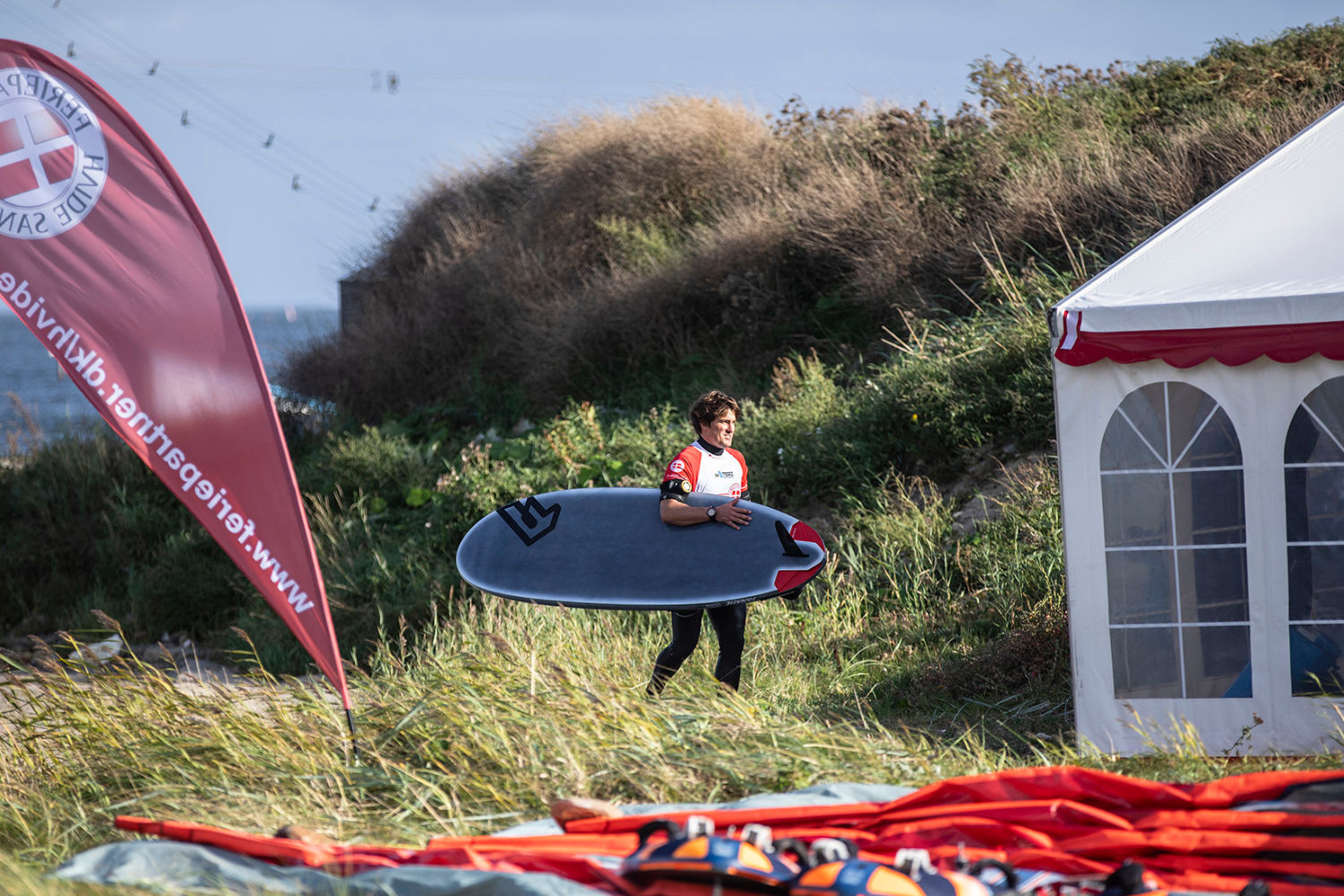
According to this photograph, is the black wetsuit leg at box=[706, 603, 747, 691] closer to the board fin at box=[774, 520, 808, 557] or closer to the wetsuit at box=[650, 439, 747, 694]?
the wetsuit at box=[650, 439, 747, 694]

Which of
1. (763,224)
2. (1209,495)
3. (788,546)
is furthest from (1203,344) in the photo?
(763,224)

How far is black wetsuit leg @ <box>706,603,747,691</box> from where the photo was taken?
4.67 m

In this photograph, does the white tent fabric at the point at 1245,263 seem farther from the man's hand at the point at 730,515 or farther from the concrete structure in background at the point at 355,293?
the concrete structure in background at the point at 355,293

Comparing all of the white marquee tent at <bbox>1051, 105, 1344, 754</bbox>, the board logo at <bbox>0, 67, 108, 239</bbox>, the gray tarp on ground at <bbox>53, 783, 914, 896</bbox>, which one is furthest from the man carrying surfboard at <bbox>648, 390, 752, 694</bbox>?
the board logo at <bbox>0, 67, 108, 239</bbox>

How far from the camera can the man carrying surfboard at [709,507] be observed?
4703 millimetres

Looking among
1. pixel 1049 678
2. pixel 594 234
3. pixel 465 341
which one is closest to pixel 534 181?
pixel 594 234

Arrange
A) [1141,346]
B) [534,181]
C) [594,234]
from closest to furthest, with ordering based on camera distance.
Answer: [1141,346]
[594,234]
[534,181]

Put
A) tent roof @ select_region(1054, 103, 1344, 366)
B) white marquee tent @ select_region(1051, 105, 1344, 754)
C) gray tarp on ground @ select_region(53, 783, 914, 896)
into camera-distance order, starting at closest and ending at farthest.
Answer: gray tarp on ground @ select_region(53, 783, 914, 896) → tent roof @ select_region(1054, 103, 1344, 366) → white marquee tent @ select_region(1051, 105, 1344, 754)

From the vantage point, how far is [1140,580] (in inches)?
175

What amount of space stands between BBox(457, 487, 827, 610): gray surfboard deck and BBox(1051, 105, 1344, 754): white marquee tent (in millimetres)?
1356

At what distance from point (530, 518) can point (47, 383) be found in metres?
63.4

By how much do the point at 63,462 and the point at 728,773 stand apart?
13007 millimetres

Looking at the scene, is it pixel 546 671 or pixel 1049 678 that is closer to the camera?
pixel 546 671

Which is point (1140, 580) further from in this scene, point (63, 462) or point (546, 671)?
point (63, 462)
